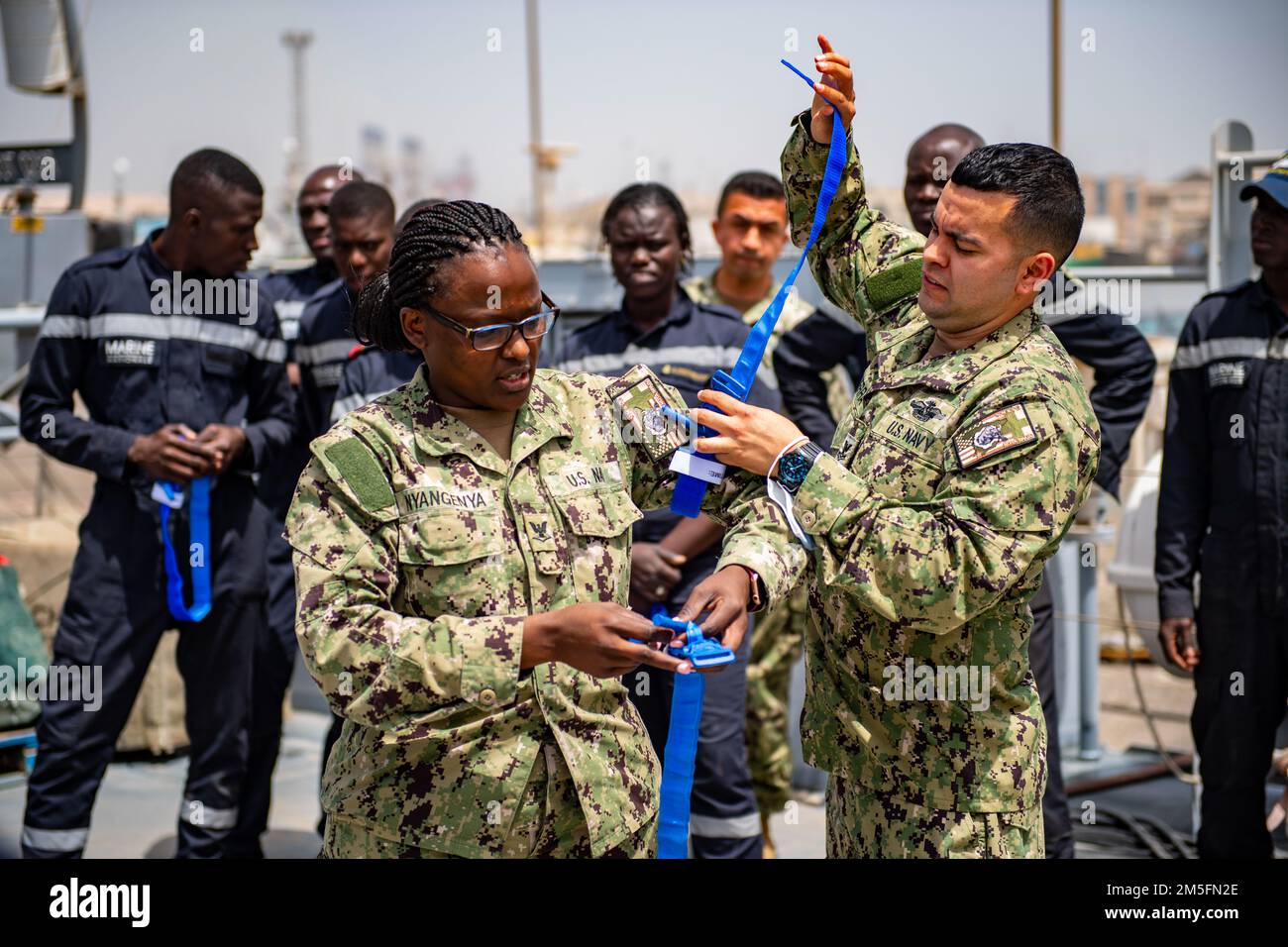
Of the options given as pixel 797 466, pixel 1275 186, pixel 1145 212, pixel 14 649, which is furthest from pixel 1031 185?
pixel 1145 212

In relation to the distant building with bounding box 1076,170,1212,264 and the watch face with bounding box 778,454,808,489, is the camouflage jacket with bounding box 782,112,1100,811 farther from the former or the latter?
the distant building with bounding box 1076,170,1212,264

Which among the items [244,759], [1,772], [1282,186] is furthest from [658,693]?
[1,772]

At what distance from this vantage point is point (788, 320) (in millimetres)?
5297

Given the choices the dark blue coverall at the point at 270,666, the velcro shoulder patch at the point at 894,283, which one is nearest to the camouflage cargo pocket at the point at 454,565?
the velcro shoulder patch at the point at 894,283

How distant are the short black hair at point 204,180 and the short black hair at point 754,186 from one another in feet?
6.32

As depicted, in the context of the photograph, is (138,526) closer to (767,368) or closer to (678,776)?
(767,368)

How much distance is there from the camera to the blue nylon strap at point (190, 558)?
424 centimetres

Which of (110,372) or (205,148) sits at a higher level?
(205,148)

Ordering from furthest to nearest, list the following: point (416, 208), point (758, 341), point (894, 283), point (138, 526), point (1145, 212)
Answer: point (1145, 212) < point (138, 526) < point (416, 208) < point (894, 283) < point (758, 341)

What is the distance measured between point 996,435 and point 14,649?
13.9 feet

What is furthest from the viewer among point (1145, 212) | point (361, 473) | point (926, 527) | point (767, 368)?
point (1145, 212)

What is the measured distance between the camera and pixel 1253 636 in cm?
409
